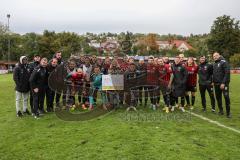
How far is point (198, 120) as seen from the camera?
9805mm

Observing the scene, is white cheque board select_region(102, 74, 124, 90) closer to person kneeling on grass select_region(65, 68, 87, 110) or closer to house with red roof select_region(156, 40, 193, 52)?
person kneeling on grass select_region(65, 68, 87, 110)

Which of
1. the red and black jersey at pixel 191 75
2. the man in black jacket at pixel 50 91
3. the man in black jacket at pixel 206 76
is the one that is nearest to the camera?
the man in black jacket at pixel 50 91

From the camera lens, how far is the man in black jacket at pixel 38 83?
399 inches

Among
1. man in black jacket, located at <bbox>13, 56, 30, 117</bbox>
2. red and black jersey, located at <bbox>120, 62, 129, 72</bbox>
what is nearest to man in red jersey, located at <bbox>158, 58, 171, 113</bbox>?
red and black jersey, located at <bbox>120, 62, 129, 72</bbox>

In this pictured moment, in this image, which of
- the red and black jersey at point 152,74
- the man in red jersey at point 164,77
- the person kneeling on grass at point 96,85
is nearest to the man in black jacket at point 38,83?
the person kneeling on grass at point 96,85

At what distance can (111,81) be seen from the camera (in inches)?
431

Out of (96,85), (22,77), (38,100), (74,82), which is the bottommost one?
(38,100)

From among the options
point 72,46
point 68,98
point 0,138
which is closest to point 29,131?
point 0,138

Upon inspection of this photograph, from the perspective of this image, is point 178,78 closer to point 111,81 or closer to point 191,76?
point 191,76

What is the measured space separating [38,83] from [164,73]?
4.32 meters

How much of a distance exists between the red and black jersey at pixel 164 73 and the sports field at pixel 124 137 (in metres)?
1.23

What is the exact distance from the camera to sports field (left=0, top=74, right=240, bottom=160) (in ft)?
21.5

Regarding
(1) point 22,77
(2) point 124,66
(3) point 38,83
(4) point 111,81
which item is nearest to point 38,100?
(3) point 38,83

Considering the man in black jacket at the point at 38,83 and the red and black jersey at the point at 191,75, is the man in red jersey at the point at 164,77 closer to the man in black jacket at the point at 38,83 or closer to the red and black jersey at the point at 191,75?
the red and black jersey at the point at 191,75
